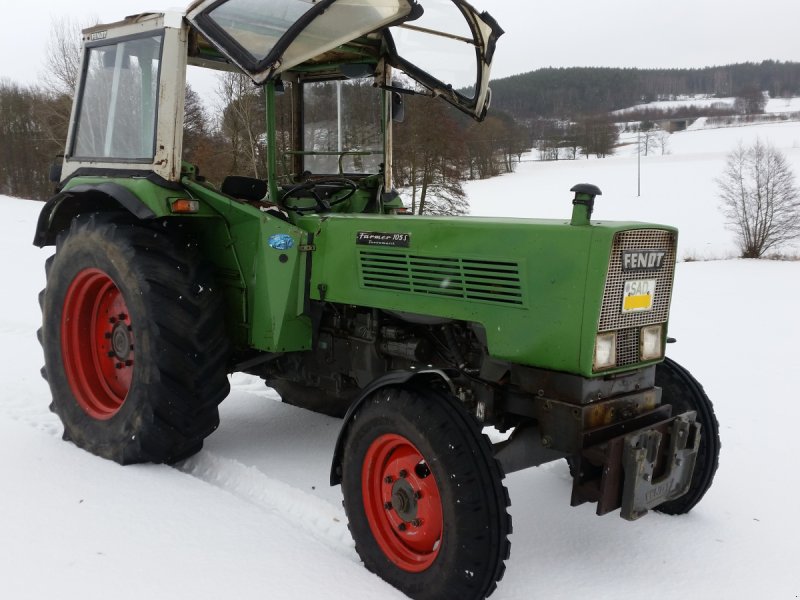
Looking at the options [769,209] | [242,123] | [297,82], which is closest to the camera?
[297,82]

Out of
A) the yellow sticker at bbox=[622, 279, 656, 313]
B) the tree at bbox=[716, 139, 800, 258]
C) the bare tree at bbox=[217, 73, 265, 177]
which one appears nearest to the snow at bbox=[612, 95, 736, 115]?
the tree at bbox=[716, 139, 800, 258]

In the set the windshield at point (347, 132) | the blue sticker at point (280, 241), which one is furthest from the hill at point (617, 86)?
the blue sticker at point (280, 241)

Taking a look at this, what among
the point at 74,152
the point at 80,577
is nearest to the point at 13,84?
the point at 74,152

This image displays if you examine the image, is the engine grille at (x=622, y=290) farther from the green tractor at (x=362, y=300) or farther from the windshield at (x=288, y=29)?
the windshield at (x=288, y=29)

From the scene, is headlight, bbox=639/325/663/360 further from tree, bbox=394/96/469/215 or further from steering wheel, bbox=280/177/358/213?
tree, bbox=394/96/469/215

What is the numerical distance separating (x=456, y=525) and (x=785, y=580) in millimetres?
1480

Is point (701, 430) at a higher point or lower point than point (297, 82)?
lower

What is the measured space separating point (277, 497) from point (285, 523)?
358 millimetres

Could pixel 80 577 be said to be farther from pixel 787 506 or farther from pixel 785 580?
pixel 787 506

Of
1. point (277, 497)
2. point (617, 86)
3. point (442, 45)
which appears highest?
point (617, 86)

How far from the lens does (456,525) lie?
2.65m

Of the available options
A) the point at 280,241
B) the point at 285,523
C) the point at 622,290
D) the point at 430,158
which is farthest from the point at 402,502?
the point at 430,158

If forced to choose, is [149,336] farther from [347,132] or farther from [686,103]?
[686,103]

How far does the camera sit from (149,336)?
372cm
